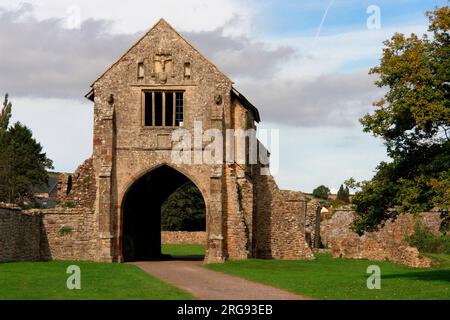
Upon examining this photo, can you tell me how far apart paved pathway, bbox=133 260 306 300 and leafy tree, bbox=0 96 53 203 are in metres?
43.8

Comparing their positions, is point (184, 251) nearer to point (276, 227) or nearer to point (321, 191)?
point (276, 227)

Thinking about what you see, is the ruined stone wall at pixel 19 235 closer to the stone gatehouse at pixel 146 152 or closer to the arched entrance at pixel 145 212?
the stone gatehouse at pixel 146 152

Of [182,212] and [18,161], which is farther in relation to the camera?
[182,212]

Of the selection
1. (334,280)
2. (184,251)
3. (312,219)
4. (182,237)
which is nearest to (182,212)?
(182,237)

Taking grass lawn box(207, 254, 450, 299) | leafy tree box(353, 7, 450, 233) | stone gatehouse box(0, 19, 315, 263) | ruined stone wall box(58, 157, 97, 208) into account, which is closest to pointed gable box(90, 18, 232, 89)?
stone gatehouse box(0, 19, 315, 263)

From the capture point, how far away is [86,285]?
2475cm

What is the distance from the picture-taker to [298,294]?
2291 cm

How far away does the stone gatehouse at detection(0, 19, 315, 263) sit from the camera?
41438 mm

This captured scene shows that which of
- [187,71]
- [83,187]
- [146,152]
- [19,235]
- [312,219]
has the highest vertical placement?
[187,71]

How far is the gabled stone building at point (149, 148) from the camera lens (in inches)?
1631

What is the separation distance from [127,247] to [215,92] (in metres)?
9.70

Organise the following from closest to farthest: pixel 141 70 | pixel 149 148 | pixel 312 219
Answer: pixel 149 148, pixel 141 70, pixel 312 219

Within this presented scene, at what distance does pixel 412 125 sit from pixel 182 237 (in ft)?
171
